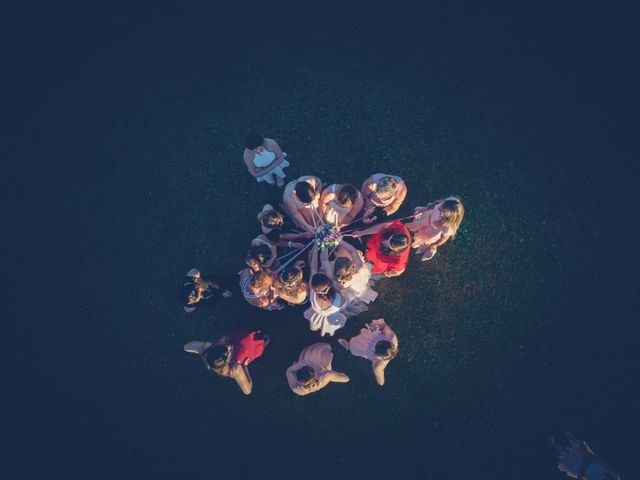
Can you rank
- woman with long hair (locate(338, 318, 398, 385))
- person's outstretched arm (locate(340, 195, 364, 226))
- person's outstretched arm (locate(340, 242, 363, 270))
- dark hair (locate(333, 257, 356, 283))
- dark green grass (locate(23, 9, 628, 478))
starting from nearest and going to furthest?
1. dark hair (locate(333, 257, 356, 283))
2. woman with long hair (locate(338, 318, 398, 385))
3. person's outstretched arm (locate(340, 242, 363, 270))
4. person's outstretched arm (locate(340, 195, 364, 226))
5. dark green grass (locate(23, 9, 628, 478))

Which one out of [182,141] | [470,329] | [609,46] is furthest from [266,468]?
[609,46]

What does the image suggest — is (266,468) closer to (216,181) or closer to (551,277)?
(216,181)

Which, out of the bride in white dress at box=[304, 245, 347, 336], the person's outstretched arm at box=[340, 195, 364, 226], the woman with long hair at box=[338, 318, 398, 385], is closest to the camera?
the bride in white dress at box=[304, 245, 347, 336]

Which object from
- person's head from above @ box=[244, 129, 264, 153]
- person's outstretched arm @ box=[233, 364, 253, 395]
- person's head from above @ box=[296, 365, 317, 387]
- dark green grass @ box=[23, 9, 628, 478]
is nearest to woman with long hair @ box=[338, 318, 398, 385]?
dark green grass @ box=[23, 9, 628, 478]

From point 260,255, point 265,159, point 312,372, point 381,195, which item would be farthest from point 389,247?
point 265,159

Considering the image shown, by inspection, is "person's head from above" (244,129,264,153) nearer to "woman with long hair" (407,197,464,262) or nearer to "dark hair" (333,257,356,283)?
"dark hair" (333,257,356,283)

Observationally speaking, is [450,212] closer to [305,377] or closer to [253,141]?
[253,141]

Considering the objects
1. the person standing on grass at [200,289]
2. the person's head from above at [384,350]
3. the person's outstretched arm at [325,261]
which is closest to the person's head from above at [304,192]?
the person's outstretched arm at [325,261]
